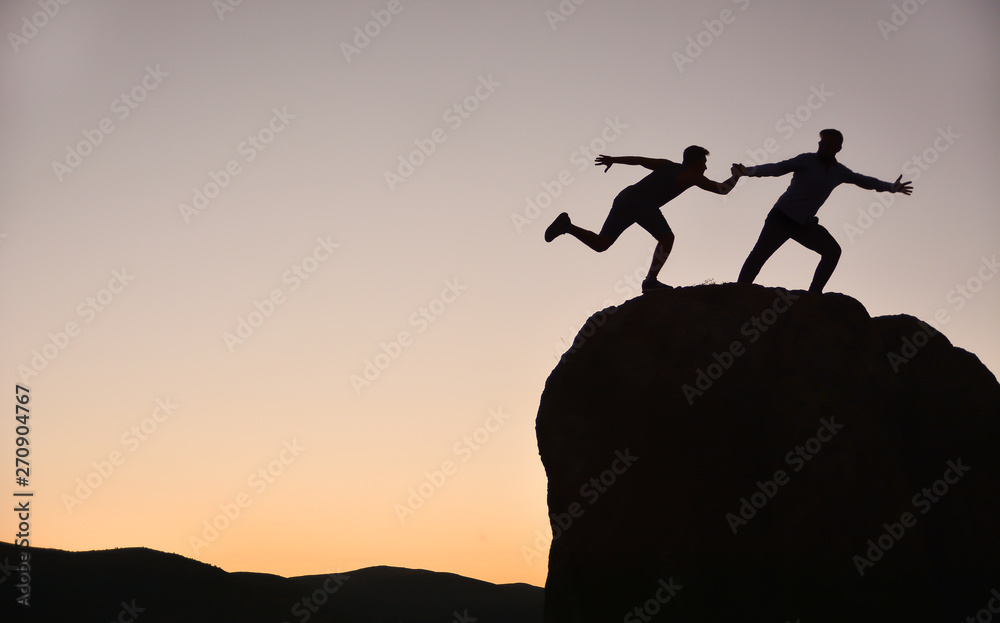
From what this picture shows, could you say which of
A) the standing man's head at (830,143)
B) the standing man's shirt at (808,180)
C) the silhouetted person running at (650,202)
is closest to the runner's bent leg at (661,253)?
the silhouetted person running at (650,202)

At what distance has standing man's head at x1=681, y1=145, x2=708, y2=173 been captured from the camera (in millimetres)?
9215

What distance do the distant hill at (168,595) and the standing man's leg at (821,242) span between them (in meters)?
25.4

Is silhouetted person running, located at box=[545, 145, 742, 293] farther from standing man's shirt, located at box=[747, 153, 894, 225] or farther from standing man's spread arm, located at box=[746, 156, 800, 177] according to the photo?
standing man's shirt, located at box=[747, 153, 894, 225]

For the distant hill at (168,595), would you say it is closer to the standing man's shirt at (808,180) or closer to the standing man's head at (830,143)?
the standing man's shirt at (808,180)

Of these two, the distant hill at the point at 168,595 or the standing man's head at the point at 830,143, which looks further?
the distant hill at the point at 168,595

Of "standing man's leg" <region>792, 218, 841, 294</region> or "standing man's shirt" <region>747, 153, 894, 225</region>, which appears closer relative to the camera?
"standing man's shirt" <region>747, 153, 894, 225</region>

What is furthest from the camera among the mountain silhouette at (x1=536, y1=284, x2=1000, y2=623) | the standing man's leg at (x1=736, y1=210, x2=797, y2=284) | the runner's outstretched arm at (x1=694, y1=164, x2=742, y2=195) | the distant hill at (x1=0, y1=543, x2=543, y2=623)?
the distant hill at (x1=0, y1=543, x2=543, y2=623)

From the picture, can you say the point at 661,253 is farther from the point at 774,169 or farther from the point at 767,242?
the point at 774,169

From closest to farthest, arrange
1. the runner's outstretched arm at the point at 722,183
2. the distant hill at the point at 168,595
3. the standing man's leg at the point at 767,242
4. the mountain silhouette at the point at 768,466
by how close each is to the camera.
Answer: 1. the mountain silhouette at the point at 768,466
2. the runner's outstretched arm at the point at 722,183
3. the standing man's leg at the point at 767,242
4. the distant hill at the point at 168,595

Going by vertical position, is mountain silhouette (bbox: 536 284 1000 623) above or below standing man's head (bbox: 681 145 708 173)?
below

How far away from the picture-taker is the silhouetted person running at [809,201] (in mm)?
8797

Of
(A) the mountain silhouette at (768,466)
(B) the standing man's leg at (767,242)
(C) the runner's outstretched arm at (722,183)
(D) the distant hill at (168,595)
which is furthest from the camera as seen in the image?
(D) the distant hill at (168,595)

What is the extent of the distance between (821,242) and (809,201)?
0.51 metres

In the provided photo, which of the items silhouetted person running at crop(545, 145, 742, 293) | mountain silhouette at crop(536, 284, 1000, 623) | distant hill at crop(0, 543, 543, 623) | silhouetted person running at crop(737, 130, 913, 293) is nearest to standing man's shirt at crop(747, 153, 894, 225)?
silhouetted person running at crop(737, 130, 913, 293)
